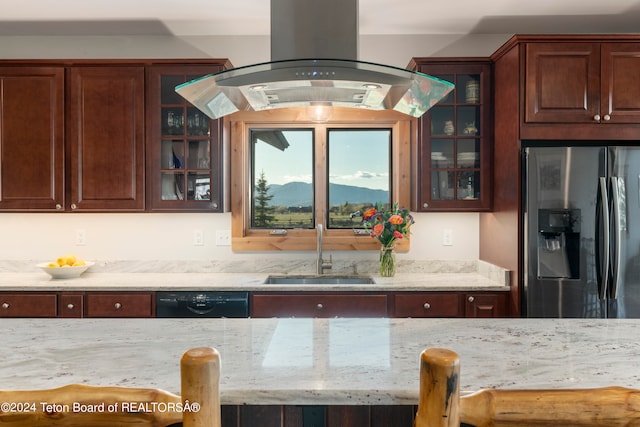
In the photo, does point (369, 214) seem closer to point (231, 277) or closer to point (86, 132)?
point (231, 277)

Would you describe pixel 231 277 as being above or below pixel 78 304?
above

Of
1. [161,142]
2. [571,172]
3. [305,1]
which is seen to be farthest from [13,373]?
[571,172]

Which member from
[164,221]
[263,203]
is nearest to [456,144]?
[263,203]

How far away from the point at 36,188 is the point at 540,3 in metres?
3.40

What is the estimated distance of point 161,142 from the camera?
3014mm

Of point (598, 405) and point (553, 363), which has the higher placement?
point (598, 405)

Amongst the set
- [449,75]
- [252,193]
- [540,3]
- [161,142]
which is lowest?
[252,193]

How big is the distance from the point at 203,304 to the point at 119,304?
0.51 meters

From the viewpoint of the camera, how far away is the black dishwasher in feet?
9.00

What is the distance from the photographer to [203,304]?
274cm

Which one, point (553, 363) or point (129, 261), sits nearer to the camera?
point (553, 363)

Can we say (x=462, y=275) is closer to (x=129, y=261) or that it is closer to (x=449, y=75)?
(x=449, y=75)

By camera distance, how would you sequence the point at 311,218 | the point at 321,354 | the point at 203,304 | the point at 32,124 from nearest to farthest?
the point at 321,354 → the point at 203,304 → the point at 32,124 → the point at 311,218

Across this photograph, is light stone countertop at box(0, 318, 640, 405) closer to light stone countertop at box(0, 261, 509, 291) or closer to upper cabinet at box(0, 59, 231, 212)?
light stone countertop at box(0, 261, 509, 291)
